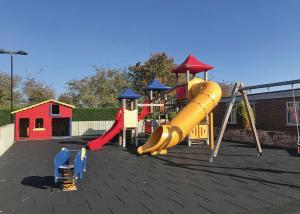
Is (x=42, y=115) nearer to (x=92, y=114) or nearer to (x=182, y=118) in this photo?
(x=92, y=114)

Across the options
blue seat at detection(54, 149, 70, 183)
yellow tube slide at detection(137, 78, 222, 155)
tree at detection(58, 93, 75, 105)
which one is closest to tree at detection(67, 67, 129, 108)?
tree at detection(58, 93, 75, 105)

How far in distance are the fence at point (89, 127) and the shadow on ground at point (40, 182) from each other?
20.9 metres

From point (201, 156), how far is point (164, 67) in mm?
32580

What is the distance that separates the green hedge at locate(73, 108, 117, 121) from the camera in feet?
106

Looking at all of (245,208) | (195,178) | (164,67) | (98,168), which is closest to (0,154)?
(98,168)

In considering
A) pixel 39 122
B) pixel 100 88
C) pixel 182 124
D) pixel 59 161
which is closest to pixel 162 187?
pixel 59 161

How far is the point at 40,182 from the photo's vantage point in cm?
892

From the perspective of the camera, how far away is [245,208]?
245 inches

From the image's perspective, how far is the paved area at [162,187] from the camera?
642cm

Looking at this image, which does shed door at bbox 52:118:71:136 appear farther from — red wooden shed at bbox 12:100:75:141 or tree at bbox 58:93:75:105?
tree at bbox 58:93:75:105

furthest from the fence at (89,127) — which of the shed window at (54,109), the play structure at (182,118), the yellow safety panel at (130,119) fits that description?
the yellow safety panel at (130,119)

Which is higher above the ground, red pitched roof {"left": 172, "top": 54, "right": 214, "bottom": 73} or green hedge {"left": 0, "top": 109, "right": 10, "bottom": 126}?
red pitched roof {"left": 172, "top": 54, "right": 214, "bottom": 73}

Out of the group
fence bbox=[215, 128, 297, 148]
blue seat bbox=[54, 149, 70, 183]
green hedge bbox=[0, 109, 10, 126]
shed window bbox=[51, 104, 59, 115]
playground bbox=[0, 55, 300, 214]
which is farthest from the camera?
green hedge bbox=[0, 109, 10, 126]

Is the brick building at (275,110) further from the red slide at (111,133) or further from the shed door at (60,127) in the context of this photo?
the shed door at (60,127)
